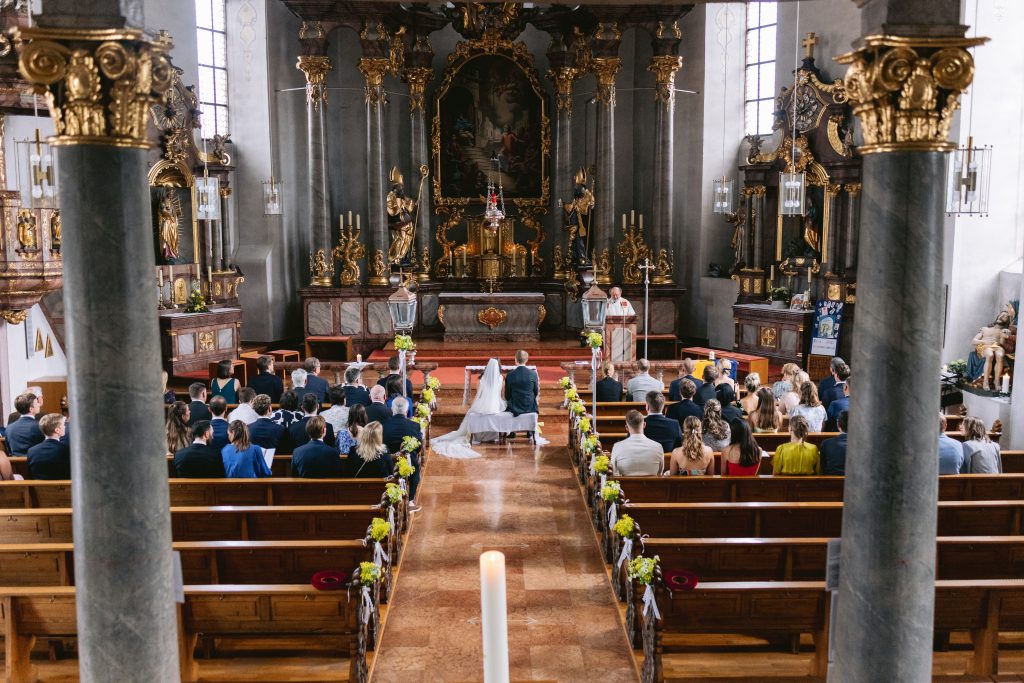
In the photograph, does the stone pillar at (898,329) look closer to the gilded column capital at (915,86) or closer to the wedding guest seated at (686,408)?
the gilded column capital at (915,86)

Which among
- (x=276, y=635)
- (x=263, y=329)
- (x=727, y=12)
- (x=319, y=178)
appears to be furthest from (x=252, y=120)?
(x=276, y=635)

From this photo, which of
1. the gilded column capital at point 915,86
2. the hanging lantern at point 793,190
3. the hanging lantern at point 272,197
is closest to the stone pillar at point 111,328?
the gilded column capital at point 915,86

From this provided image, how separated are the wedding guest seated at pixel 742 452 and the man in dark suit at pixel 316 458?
3.60 meters

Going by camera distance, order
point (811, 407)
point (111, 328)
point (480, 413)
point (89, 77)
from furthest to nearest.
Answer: point (480, 413), point (811, 407), point (111, 328), point (89, 77)

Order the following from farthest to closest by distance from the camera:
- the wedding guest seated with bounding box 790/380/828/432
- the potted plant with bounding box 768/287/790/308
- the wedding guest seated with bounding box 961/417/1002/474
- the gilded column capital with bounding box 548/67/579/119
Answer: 1. the gilded column capital with bounding box 548/67/579/119
2. the potted plant with bounding box 768/287/790/308
3. the wedding guest seated with bounding box 790/380/828/432
4. the wedding guest seated with bounding box 961/417/1002/474

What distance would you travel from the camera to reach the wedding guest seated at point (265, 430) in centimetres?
947

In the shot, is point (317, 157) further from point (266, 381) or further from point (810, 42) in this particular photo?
point (810, 42)

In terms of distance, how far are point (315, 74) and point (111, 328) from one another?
16.9 metres

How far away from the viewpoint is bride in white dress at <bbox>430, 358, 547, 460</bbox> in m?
12.6

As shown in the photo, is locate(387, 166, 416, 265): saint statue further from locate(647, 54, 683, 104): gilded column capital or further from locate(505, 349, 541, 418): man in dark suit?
locate(505, 349, 541, 418): man in dark suit

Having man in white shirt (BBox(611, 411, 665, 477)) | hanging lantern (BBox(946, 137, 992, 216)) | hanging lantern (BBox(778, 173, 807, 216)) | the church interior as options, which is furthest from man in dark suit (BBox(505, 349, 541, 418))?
hanging lantern (BBox(778, 173, 807, 216))

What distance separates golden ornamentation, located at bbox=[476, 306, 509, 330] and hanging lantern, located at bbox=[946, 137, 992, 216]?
9.20 meters

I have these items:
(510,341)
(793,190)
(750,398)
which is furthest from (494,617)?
(510,341)

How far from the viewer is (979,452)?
8.55m
